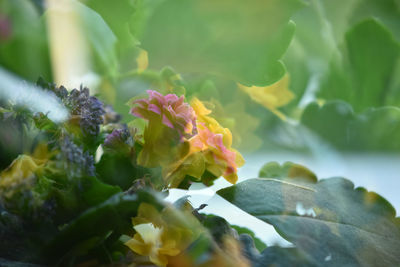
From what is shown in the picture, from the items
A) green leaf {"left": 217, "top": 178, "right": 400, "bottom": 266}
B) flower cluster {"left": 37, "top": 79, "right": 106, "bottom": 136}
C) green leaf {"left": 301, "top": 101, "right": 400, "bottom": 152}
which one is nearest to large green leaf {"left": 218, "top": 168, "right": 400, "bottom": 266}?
green leaf {"left": 217, "top": 178, "right": 400, "bottom": 266}

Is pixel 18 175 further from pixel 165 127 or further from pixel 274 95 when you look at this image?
pixel 274 95

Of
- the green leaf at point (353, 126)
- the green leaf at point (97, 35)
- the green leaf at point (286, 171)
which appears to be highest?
the green leaf at point (353, 126)

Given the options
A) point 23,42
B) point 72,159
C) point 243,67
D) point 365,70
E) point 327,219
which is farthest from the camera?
point 365,70

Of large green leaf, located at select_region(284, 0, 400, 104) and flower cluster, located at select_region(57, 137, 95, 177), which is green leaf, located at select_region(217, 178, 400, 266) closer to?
flower cluster, located at select_region(57, 137, 95, 177)

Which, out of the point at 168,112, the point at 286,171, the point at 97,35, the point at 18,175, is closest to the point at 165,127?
the point at 168,112

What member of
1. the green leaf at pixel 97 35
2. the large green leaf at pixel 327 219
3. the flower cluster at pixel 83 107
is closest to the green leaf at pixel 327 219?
the large green leaf at pixel 327 219

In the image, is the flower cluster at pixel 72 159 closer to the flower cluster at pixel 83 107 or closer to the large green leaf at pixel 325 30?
the flower cluster at pixel 83 107
